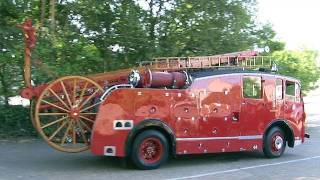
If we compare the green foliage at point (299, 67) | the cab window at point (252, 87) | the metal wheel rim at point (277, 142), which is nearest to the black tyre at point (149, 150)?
the cab window at point (252, 87)

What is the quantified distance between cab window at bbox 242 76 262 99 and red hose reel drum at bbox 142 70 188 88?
5.73ft

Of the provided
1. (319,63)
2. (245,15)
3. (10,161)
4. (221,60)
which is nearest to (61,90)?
(10,161)

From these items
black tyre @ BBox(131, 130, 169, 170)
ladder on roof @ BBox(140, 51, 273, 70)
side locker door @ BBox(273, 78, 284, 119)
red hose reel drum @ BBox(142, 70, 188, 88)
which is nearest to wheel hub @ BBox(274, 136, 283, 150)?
side locker door @ BBox(273, 78, 284, 119)

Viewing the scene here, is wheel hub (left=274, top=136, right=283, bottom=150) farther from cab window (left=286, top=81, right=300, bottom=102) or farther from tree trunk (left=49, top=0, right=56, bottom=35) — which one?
tree trunk (left=49, top=0, right=56, bottom=35)

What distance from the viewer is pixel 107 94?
11.5m

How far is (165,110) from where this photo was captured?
11.9 meters

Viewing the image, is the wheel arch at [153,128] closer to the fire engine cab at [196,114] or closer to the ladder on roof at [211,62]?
the fire engine cab at [196,114]

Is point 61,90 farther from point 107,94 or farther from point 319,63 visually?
point 319,63

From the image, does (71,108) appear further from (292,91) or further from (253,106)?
(292,91)

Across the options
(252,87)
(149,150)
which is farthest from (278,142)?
(149,150)

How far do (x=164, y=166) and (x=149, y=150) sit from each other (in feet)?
2.32

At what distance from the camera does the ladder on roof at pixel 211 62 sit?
508 inches

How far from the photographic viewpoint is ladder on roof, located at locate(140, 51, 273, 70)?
42.4 ft

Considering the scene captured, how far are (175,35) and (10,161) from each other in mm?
7909
